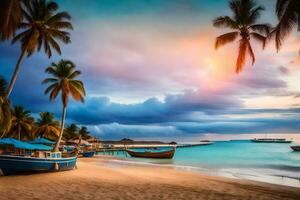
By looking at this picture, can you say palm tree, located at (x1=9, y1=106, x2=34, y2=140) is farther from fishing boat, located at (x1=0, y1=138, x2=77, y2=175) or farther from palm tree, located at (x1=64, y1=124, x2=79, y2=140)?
fishing boat, located at (x1=0, y1=138, x2=77, y2=175)

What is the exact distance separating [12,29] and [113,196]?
31.6 feet

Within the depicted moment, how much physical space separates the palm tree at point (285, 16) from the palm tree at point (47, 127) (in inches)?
1970

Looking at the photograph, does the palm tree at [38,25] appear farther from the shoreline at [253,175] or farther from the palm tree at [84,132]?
the palm tree at [84,132]

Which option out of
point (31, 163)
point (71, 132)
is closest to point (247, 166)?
point (31, 163)

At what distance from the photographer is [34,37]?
24.2 metres

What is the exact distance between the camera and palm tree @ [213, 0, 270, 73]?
21.7 metres

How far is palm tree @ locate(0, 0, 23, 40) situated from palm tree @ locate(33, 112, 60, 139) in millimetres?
44841

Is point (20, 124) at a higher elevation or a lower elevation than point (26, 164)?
higher

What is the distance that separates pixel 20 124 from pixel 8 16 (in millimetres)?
43901

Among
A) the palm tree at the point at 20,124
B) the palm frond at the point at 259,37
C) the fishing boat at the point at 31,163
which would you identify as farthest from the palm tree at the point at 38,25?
the palm tree at the point at 20,124

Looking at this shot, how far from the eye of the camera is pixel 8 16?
44.5 feet

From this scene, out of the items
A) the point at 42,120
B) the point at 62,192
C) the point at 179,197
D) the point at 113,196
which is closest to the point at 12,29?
the point at 62,192

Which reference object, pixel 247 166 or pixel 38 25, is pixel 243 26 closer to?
pixel 38 25

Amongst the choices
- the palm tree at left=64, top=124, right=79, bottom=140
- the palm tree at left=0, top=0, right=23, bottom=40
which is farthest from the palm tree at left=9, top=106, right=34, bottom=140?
the palm tree at left=0, top=0, right=23, bottom=40
